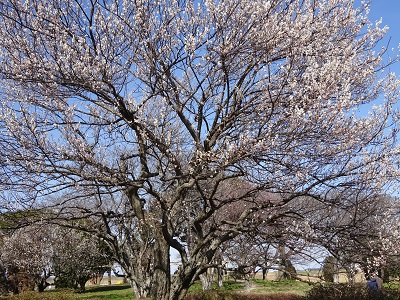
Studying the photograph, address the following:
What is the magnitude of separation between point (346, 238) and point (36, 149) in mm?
5375

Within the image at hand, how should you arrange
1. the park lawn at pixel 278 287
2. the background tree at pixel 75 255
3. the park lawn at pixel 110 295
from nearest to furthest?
1. the park lawn at pixel 278 287
2. the park lawn at pixel 110 295
3. the background tree at pixel 75 255

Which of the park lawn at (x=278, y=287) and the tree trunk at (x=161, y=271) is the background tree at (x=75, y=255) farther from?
the tree trunk at (x=161, y=271)

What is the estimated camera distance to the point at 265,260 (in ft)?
24.6

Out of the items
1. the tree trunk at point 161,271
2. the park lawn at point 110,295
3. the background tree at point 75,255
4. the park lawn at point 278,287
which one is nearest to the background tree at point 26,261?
the background tree at point 75,255

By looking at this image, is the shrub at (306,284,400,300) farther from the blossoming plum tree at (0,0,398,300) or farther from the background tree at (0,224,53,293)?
the background tree at (0,224,53,293)

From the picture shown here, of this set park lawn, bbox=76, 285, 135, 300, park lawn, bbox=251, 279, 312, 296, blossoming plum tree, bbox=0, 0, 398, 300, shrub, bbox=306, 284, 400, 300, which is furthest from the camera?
park lawn, bbox=76, 285, 135, 300

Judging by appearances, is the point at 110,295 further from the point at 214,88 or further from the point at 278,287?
the point at 214,88

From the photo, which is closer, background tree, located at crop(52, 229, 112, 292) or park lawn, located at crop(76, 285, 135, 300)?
park lawn, located at crop(76, 285, 135, 300)

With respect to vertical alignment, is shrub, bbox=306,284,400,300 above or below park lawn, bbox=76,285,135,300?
below

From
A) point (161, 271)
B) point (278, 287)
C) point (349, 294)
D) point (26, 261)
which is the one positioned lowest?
point (349, 294)

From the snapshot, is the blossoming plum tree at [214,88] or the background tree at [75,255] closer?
the blossoming plum tree at [214,88]

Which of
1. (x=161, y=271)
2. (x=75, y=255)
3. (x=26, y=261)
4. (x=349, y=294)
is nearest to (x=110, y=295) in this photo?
(x=75, y=255)

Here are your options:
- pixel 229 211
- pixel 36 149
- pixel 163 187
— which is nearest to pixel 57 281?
pixel 229 211

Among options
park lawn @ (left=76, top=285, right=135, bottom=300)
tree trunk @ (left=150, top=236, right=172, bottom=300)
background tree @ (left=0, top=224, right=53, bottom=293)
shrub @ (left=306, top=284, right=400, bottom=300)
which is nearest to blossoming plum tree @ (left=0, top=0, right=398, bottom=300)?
tree trunk @ (left=150, top=236, right=172, bottom=300)
